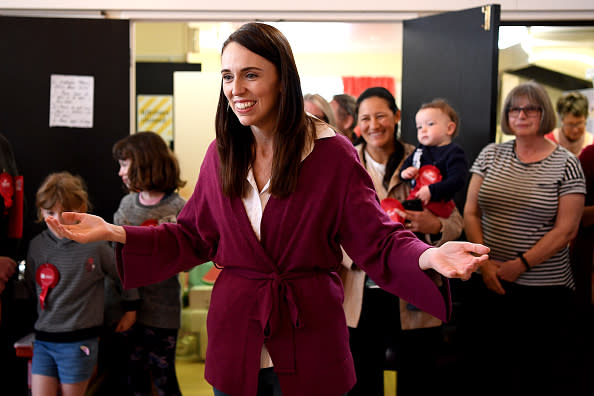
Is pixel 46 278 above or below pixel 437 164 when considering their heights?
below

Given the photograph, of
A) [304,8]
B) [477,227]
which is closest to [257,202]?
[477,227]

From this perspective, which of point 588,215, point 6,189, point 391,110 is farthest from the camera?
point 588,215

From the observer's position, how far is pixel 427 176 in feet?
8.23

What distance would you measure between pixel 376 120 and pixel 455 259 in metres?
1.31

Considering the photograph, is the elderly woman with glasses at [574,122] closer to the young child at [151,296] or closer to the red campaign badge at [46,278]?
the young child at [151,296]

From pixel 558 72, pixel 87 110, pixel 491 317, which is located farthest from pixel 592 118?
pixel 87 110

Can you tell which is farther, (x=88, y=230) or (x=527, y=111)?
(x=527, y=111)

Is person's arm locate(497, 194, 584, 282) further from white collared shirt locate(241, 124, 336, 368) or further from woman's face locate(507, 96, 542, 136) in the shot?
white collared shirt locate(241, 124, 336, 368)

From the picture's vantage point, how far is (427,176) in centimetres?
251

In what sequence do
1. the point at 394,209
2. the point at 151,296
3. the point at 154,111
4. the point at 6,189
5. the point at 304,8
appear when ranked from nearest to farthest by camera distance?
1. the point at 394,209
2. the point at 6,189
3. the point at 151,296
4. the point at 304,8
5. the point at 154,111

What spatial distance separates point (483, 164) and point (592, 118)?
168cm

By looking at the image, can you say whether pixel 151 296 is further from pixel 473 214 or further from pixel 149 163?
pixel 473 214

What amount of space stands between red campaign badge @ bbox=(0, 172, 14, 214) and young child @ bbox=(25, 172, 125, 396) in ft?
0.72

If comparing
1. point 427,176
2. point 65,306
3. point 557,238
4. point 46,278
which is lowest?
point 65,306
